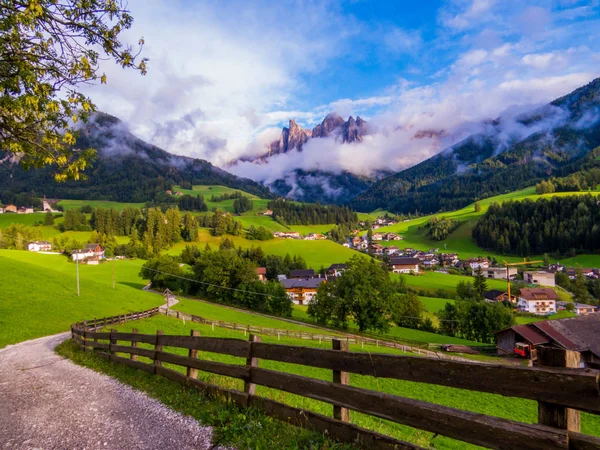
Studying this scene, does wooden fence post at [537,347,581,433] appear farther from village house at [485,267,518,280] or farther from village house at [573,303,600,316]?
village house at [485,267,518,280]

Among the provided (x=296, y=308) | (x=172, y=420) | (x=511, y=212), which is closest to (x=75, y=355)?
(x=172, y=420)

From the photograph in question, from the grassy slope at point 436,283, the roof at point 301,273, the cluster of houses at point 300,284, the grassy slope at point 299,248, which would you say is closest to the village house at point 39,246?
the grassy slope at point 299,248

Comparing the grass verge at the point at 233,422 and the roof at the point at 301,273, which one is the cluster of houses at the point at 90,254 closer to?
the roof at the point at 301,273

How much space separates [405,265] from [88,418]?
139824 millimetres

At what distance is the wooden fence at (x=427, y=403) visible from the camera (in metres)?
3.24

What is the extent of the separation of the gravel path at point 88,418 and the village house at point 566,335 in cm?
4630

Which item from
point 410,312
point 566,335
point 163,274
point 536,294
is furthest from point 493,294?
point 163,274

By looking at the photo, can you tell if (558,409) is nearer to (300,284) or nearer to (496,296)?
(300,284)

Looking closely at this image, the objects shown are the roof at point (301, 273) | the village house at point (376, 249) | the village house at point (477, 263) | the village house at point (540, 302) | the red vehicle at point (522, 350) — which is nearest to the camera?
the red vehicle at point (522, 350)

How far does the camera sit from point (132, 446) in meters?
5.72

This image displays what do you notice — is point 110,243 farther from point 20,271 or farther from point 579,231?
point 579,231

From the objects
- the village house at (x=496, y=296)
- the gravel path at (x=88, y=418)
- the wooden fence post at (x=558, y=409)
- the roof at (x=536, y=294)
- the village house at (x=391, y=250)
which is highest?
the wooden fence post at (x=558, y=409)

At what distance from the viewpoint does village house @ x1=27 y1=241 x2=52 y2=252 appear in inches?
4480

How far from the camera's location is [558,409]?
131 inches
